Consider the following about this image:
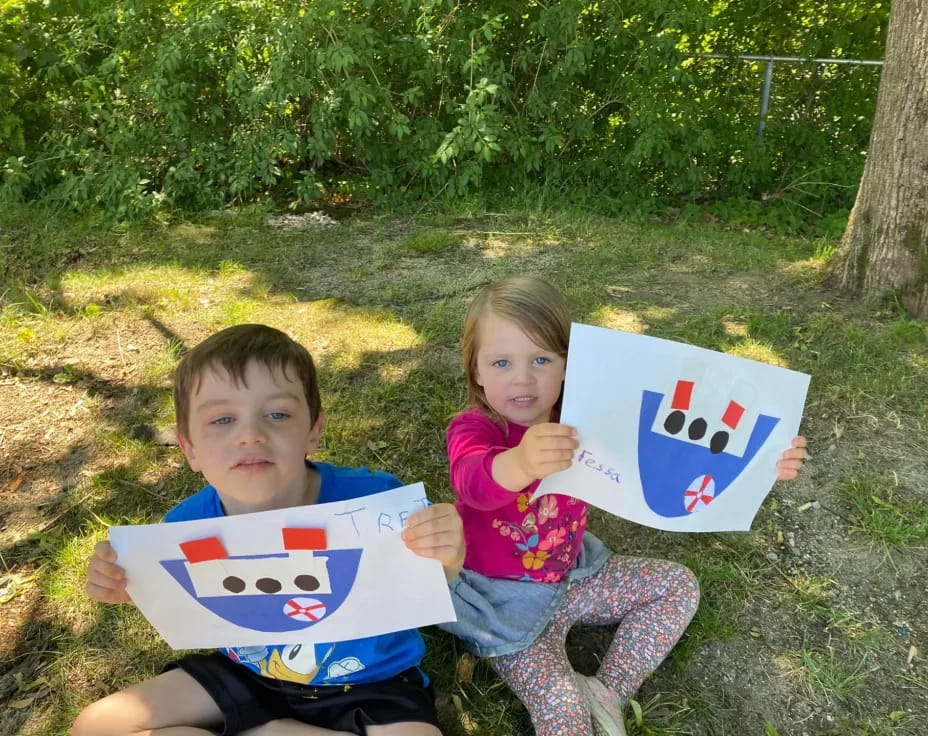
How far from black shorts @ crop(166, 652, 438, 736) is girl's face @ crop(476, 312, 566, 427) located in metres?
0.72

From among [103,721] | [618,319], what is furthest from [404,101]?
[103,721]

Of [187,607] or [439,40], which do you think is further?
[439,40]

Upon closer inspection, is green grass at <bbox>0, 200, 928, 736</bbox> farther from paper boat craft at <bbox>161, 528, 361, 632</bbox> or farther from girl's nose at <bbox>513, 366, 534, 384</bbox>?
girl's nose at <bbox>513, 366, 534, 384</bbox>

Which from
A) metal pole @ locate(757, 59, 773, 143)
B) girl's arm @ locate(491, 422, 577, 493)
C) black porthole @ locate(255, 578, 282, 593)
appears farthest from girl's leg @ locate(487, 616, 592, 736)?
metal pole @ locate(757, 59, 773, 143)

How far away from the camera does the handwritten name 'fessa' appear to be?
159 cm

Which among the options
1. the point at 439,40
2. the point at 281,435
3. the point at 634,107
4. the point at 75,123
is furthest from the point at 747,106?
the point at 281,435

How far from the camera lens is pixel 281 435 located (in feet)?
5.09

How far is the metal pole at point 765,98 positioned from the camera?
247 inches

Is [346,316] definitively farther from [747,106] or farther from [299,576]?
[747,106]

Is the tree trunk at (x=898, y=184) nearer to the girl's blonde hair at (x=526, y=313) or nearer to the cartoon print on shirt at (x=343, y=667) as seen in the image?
the girl's blonde hair at (x=526, y=313)

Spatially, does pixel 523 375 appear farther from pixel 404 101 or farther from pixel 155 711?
pixel 404 101

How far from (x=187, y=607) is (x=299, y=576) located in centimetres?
30

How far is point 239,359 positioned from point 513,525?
0.84 metres

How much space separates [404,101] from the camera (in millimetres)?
5539
